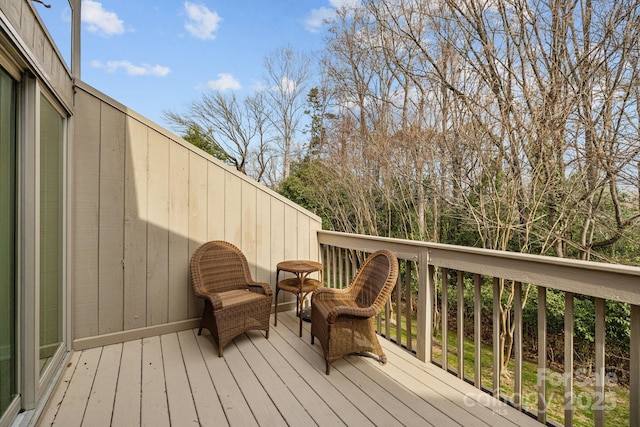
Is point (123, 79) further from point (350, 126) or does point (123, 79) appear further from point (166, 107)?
point (350, 126)

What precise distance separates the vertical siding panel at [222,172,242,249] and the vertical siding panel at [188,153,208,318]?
8.8 inches

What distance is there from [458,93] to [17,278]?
4764 millimetres

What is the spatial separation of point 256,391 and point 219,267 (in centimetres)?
139

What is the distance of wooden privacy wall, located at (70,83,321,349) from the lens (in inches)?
106

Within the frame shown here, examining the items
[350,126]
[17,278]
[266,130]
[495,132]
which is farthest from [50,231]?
[266,130]

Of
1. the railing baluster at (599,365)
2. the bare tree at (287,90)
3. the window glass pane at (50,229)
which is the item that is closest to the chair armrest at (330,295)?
the railing baluster at (599,365)

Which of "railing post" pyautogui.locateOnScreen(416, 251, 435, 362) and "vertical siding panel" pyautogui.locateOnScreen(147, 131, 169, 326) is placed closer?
"railing post" pyautogui.locateOnScreen(416, 251, 435, 362)

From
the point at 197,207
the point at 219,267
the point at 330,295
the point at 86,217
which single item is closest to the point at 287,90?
the point at 197,207

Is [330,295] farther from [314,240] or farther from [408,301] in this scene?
[314,240]

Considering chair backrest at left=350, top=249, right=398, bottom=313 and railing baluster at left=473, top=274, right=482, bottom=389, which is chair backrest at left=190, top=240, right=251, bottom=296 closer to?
chair backrest at left=350, top=249, right=398, bottom=313

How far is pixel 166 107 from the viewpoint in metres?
10.9

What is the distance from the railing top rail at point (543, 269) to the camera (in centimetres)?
142

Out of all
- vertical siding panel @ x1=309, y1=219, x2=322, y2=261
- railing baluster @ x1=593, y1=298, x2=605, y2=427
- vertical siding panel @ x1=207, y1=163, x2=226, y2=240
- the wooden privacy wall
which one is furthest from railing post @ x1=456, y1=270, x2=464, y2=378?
vertical siding panel @ x1=207, y1=163, x2=226, y2=240

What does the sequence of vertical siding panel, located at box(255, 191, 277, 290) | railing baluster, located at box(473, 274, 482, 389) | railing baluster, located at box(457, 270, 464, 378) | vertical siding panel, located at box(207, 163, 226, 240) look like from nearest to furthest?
railing baluster, located at box(473, 274, 482, 389), railing baluster, located at box(457, 270, 464, 378), vertical siding panel, located at box(207, 163, 226, 240), vertical siding panel, located at box(255, 191, 277, 290)
